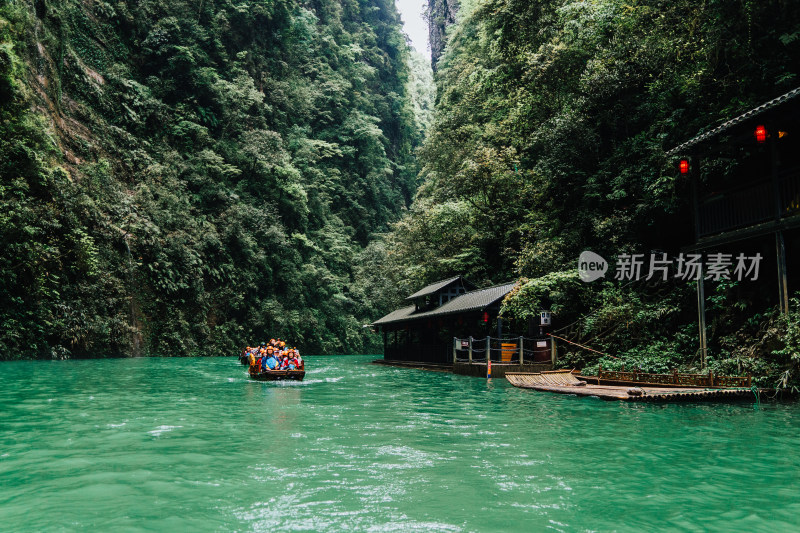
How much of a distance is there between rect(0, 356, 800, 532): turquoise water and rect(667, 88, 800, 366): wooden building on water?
13.6 ft

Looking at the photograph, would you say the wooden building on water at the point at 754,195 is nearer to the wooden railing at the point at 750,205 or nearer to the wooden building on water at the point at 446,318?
the wooden railing at the point at 750,205

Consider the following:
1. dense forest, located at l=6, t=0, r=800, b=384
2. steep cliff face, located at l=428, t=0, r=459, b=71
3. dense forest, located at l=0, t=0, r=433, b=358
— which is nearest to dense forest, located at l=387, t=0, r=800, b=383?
dense forest, located at l=6, t=0, r=800, b=384

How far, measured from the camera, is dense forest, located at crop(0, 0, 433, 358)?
2773 centimetres

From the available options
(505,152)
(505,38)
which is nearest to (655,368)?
(505,152)

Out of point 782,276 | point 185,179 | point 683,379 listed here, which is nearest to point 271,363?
point 683,379

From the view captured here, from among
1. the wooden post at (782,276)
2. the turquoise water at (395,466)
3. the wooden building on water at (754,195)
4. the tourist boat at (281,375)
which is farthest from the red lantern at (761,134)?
the tourist boat at (281,375)

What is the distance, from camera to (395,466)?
7.60 m

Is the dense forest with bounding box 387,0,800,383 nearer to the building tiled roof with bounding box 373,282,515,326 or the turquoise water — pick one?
the building tiled roof with bounding box 373,282,515,326

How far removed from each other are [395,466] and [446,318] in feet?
63.0

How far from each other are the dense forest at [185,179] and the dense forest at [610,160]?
1471 centimetres

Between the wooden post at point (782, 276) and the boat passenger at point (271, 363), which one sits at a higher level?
the wooden post at point (782, 276)

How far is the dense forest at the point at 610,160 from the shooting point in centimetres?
1608

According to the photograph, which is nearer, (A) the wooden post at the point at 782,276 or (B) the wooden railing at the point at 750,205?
(A) the wooden post at the point at 782,276

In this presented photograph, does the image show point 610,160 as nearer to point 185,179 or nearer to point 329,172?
point 185,179
